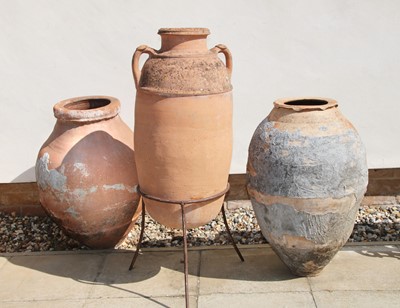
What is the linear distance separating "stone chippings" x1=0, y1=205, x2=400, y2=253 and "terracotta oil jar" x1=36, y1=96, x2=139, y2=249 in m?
0.45

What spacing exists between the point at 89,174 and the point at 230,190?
5.04 ft

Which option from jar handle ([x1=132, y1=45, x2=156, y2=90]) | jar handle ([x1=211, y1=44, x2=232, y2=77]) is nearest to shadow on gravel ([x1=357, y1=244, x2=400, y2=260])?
jar handle ([x1=211, y1=44, x2=232, y2=77])

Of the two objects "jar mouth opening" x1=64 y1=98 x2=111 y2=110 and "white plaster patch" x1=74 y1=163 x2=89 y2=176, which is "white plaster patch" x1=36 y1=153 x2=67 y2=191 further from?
"jar mouth opening" x1=64 y1=98 x2=111 y2=110

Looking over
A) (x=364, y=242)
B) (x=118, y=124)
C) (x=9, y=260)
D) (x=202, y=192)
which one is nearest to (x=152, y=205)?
(x=202, y=192)

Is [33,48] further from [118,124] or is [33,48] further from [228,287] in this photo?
[228,287]

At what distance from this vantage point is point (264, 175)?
3.21 meters

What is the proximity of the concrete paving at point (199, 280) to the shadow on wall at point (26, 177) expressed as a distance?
2.84 ft

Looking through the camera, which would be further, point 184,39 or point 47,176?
point 47,176

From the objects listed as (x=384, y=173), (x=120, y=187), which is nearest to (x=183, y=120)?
(x=120, y=187)

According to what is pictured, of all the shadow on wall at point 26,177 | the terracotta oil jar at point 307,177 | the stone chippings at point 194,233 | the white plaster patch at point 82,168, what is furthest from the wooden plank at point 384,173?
the shadow on wall at point 26,177

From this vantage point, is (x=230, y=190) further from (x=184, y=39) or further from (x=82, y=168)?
(x=184, y=39)

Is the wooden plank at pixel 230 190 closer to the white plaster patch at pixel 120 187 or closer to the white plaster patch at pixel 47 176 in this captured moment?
the white plaster patch at pixel 47 176

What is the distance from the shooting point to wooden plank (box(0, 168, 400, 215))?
470cm

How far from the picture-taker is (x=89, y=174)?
370 cm
